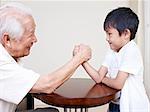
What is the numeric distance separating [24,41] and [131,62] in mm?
580

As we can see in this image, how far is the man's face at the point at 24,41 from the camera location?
1.32 meters

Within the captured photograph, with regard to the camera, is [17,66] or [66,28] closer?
[17,66]

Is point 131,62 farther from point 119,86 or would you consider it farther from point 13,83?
point 13,83

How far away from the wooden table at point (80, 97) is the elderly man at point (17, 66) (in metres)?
0.12

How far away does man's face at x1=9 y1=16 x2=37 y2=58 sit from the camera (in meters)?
1.32

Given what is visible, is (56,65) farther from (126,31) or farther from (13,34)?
(13,34)

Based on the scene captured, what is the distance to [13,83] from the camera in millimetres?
1255

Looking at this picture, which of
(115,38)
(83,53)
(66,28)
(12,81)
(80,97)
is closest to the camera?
(12,81)

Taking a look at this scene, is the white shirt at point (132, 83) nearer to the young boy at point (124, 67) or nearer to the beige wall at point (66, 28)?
the young boy at point (124, 67)

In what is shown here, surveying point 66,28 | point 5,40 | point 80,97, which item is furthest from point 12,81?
point 66,28

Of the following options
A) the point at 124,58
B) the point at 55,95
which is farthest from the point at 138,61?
the point at 55,95

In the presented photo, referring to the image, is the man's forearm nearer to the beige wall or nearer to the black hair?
the black hair

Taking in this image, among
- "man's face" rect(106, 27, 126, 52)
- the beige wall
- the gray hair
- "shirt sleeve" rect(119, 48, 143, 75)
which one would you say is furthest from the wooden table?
the beige wall

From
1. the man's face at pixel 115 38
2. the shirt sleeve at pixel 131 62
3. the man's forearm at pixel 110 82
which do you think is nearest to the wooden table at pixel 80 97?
the man's forearm at pixel 110 82
